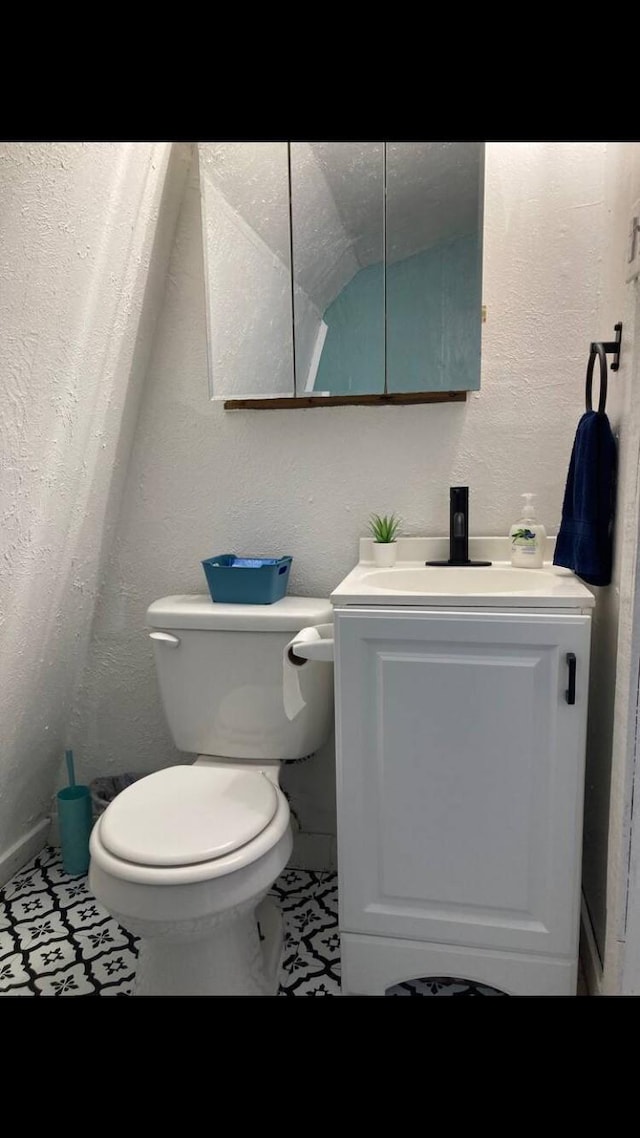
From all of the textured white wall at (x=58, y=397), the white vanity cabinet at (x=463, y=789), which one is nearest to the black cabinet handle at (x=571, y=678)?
the white vanity cabinet at (x=463, y=789)

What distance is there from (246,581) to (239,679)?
0.75ft

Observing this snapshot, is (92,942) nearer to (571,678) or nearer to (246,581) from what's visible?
(246,581)

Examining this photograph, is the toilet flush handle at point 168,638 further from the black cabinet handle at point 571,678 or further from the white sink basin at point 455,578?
the black cabinet handle at point 571,678

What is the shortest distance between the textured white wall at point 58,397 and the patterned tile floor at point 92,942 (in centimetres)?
15

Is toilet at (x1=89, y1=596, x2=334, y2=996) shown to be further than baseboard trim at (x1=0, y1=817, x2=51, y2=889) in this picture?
No

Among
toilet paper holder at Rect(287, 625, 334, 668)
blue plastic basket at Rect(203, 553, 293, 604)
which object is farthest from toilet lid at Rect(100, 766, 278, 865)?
blue plastic basket at Rect(203, 553, 293, 604)

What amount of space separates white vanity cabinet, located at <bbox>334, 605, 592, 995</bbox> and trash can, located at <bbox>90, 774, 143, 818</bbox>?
31.4 inches

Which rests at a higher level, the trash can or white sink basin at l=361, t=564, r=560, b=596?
white sink basin at l=361, t=564, r=560, b=596

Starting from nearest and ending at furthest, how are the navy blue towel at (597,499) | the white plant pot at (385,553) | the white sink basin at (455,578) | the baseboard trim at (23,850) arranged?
1. the navy blue towel at (597,499)
2. the white sink basin at (455,578)
3. the white plant pot at (385,553)
4. the baseboard trim at (23,850)

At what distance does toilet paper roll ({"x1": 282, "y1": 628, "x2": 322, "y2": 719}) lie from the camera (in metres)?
1.35

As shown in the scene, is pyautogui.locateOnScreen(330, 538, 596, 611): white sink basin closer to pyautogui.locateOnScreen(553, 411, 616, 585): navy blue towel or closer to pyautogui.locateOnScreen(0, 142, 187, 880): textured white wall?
pyautogui.locateOnScreen(553, 411, 616, 585): navy blue towel

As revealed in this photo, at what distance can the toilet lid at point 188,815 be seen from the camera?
1.11m

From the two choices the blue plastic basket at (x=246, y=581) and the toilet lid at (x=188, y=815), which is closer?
the toilet lid at (x=188, y=815)
